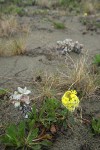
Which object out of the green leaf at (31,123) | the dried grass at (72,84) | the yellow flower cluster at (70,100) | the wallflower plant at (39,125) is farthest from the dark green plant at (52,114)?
the dried grass at (72,84)

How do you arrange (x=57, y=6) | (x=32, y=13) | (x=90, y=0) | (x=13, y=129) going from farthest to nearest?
(x=90, y=0) < (x=57, y=6) < (x=32, y=13) < (x=13, y=129)

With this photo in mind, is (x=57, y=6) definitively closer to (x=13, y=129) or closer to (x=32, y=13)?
(x=32, y=13)

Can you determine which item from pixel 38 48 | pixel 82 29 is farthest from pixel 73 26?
pixel 38 48

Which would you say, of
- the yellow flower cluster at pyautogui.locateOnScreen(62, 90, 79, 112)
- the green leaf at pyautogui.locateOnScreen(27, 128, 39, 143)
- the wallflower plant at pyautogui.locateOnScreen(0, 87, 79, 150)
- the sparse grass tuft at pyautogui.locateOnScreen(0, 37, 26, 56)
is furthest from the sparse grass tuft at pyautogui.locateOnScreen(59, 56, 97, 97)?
the sparse grass tuft at pyautogui.locateOnScreen(0, 37, 26, 56)

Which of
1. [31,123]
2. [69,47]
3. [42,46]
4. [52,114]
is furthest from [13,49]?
[31,123]

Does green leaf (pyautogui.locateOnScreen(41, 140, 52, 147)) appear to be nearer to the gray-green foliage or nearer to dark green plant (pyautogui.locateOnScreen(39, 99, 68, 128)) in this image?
the gray-green foliage

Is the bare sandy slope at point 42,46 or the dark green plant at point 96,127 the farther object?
the bare sandy slope at point 42,46

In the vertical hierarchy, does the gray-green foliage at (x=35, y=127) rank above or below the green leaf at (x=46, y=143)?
above

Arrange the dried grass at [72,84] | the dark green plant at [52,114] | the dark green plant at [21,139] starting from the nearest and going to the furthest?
the dark green plant at [21,139], the dark green plant at [52,114], the dried grass at [72,84]

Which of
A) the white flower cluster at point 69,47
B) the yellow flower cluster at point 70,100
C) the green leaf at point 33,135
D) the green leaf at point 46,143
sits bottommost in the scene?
the green leaf at point 46,143

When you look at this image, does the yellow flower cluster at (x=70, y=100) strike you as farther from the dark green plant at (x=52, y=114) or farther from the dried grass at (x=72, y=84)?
the dried grass at (x=72, y=84)

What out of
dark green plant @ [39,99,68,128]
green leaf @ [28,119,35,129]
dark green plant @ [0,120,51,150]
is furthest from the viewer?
dark green plant @ [39,99,68,128]
